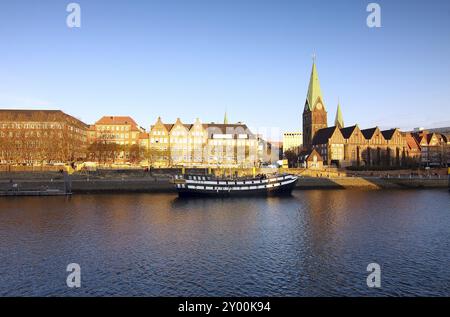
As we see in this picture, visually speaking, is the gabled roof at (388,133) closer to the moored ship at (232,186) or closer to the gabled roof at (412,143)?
the gabled roof at (412,143)

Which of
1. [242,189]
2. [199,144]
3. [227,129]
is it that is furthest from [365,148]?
[242,189]

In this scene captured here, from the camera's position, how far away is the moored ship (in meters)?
59.2

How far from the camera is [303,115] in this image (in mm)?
142375

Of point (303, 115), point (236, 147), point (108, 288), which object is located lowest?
point (108, 288)

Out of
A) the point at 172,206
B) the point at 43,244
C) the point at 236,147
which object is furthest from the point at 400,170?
the point at 43,244

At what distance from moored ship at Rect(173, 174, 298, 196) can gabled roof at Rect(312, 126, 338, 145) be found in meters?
61.8

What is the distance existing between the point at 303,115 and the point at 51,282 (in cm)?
13104

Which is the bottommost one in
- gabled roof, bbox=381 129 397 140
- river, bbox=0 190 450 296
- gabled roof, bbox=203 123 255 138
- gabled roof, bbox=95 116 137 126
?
river, bbox=0 190 450 296

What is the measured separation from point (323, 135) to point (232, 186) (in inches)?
2865

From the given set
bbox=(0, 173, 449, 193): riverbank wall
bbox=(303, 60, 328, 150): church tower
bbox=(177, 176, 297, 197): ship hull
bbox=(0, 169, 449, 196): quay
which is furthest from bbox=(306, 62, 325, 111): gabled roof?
bbox=(177, 176, 297, 197): ship hull

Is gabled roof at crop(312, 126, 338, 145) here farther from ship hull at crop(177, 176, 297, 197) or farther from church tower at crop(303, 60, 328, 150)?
ship hull at crop(177, 176, 297, 197)

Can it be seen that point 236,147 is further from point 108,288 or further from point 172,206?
point 108,288

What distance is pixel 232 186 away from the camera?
60.5 meters

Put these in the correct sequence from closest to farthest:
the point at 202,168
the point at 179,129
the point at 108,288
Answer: the point at 108,288
the point at 202,168
the point at 179,129
